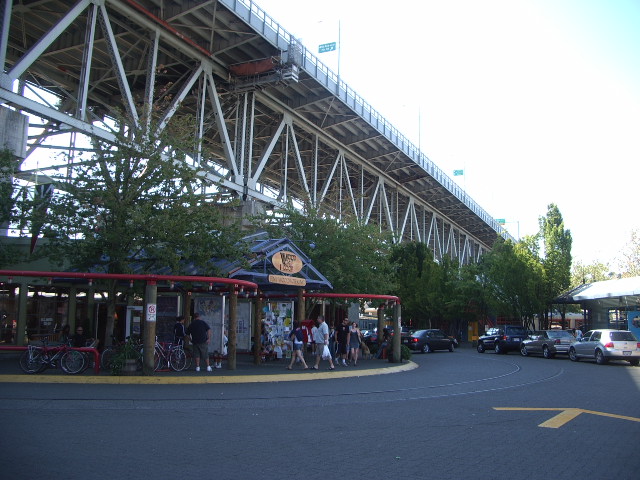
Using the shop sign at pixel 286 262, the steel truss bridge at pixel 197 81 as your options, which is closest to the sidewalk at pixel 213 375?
the shop sign at pixel 286 262

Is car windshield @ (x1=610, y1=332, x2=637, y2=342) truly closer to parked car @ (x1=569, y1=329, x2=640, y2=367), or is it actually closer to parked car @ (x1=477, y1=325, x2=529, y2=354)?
parked car @ (x1=569, y1=329, x2=640, y2=367)

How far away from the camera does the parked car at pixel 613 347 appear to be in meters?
25.0

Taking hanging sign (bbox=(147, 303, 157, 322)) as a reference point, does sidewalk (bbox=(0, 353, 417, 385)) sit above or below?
below

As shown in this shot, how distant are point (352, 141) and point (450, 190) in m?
21.0

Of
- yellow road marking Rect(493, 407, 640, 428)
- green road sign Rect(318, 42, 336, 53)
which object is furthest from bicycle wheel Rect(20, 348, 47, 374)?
green road sign Rect(318, 42, 336, 53)

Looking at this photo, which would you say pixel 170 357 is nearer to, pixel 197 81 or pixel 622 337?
pixel 622 337

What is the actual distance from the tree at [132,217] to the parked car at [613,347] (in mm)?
17308

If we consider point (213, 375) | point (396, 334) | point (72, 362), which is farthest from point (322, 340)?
point (72, 362)

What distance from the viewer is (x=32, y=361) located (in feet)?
51.1

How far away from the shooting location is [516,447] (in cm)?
805

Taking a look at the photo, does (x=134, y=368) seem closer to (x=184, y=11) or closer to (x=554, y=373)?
(x=554, y=373)

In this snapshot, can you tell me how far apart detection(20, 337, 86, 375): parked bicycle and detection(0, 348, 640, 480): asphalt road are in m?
1.66

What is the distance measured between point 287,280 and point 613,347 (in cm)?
1543

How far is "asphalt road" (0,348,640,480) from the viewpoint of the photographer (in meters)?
6.72
